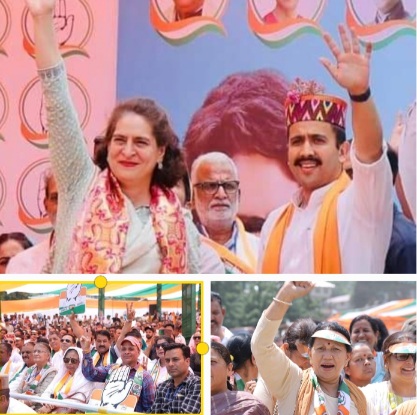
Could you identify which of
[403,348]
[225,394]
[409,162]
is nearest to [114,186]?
[225,394]

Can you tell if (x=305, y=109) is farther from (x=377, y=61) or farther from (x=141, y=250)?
(x=141, y=250)

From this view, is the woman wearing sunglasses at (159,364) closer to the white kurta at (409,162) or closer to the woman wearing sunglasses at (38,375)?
the woman wearing sunglasses at (38,375)

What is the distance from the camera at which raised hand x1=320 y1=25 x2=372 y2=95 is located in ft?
9.10

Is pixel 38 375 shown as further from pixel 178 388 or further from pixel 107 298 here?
pixel 178 388

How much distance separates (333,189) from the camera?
2.80 meters

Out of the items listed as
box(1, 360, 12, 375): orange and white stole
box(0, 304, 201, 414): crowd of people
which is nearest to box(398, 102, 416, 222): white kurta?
box(0, 304, 201, 414): crowd of people

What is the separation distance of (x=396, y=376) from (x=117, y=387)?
1.06 metres

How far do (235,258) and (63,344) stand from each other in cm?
73

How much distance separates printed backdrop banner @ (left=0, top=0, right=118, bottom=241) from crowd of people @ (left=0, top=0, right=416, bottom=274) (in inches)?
1.6

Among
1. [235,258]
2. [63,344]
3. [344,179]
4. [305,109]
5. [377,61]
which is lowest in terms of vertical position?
[63,344]

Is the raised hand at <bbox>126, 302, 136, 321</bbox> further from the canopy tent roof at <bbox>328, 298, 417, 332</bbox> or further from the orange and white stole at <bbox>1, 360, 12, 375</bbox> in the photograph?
the canopy tent roof at <bbox>328, 298, 417, 332</bbox>

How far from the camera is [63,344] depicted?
2828 millimetres

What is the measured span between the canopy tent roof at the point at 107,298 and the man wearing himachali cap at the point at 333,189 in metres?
0.37

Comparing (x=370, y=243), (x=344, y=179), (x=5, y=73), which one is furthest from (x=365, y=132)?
(x=5, y=73)
